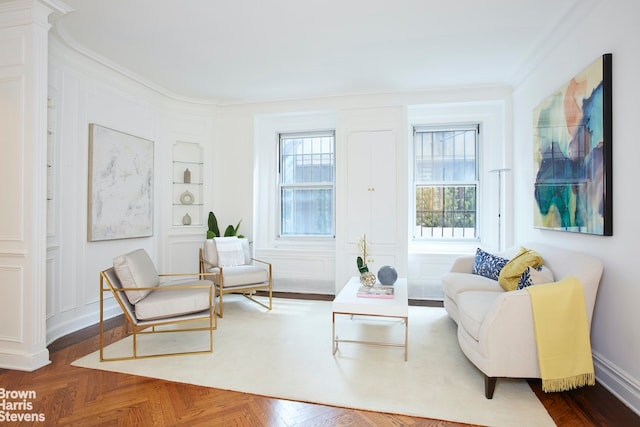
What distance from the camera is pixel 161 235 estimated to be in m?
4.92

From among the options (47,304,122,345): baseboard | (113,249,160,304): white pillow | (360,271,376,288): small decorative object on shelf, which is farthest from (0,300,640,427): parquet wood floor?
(360,271,376,288): small decorative object on shelf

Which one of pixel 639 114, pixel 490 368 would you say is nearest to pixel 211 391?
pixel 490 368

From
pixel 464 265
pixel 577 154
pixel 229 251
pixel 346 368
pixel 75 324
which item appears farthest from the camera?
pixel 229 251

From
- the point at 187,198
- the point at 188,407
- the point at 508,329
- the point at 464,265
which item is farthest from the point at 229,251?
the point at 508,329

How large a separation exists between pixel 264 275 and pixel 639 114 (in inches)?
143

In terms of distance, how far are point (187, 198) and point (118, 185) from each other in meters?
1.13

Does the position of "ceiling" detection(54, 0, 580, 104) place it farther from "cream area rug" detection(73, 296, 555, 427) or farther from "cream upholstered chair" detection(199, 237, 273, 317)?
"cream area rug" detection(73, 296, 555, 427)

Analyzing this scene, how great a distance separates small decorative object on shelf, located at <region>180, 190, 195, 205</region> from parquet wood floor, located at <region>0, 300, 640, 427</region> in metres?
2.85

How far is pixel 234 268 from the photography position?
4.41 meters

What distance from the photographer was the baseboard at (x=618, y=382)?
2.18 metres

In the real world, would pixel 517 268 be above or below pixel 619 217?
below

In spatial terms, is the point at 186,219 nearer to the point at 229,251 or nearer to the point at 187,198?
the point at 187,198

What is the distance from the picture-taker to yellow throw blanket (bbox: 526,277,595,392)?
7.29 feet

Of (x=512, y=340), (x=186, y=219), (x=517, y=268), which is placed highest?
(x=186, y=219)
